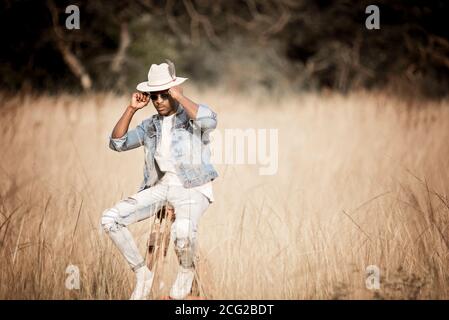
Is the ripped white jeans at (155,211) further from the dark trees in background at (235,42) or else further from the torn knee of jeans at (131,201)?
the dark trees in background at (235,42)

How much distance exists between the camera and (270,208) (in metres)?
4.52

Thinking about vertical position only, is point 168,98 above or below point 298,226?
above

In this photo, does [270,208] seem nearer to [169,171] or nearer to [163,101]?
[169,171]

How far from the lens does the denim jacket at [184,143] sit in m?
3.53

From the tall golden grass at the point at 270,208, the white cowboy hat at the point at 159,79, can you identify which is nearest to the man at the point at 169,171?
the white cowboy hat at the point at 159,79

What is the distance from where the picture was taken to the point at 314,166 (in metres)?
6.68

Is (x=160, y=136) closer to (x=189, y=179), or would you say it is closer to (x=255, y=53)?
(x=189, y=179)

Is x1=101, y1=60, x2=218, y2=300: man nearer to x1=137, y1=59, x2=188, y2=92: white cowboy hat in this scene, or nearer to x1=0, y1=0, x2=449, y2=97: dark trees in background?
x1=137, y1=59, x2=188, y2=92: white cowboy hat

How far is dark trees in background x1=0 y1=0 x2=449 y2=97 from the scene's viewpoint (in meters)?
12.2

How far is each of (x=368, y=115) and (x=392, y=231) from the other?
4.67m

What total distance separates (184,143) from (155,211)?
40 cm

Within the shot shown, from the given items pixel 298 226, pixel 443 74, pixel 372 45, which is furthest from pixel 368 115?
pixel 372 45

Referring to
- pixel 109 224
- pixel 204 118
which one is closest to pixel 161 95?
pixel 204 118

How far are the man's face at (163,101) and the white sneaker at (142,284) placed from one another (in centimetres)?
86
